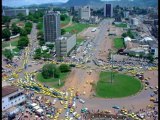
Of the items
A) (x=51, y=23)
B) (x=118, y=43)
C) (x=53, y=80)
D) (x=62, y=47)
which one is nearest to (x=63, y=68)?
(x=53, y=80)

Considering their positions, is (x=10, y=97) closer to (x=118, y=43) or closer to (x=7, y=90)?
(x=7, y=90)

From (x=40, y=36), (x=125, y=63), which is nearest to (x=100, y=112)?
(x=125, y=63)

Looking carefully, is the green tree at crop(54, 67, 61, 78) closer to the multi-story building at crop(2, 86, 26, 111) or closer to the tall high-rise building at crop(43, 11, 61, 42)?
the multi-story building at crop(2, 86, 26, 111)

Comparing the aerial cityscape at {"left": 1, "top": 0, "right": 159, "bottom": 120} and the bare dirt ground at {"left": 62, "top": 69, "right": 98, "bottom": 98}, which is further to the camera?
the bare dirt ground at {"left": 62, "top": 69, "right": 98, "bottom": 98}

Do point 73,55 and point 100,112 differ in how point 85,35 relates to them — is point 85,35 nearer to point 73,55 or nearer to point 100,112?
point 73,55

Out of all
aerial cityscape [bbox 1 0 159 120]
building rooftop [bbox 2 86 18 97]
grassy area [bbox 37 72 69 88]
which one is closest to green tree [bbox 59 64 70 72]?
aerial cityscape [bbox 1 0 159 120]

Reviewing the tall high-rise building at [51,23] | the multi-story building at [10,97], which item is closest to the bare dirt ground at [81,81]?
the multi-story building at [10,97]
